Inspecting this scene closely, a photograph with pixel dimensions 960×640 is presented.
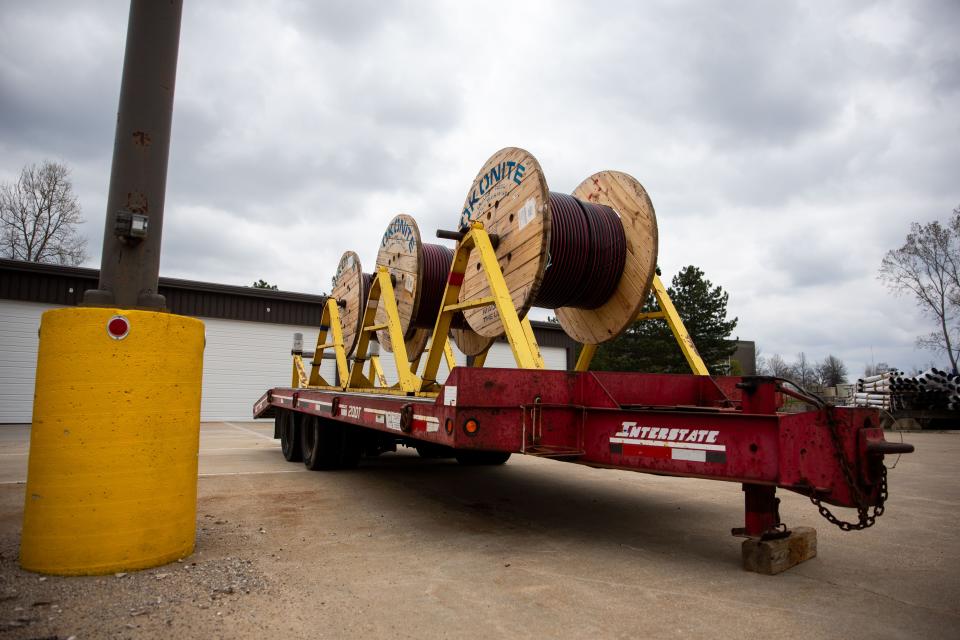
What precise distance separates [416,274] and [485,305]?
7.56 feet

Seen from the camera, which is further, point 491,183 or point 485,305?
point 491,183

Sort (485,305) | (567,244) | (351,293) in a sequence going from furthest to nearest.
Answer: (351,293) < (567,244) < (485,305)

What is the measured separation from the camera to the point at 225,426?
19328 mm

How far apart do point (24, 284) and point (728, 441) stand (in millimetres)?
21286

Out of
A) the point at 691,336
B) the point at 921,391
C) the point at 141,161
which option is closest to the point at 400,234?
the point at 141,161

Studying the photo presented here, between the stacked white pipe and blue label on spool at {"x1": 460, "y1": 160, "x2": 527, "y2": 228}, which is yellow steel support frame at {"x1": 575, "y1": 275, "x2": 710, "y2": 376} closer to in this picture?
blue label on spool at {"x1": 460, "y1": 160, "x2": 527, "y2": 228}

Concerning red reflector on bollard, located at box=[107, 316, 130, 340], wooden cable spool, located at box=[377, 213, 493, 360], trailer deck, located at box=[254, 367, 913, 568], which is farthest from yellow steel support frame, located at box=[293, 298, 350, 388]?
red reflector on bollard, located at box=[107, 316, 130, 340]

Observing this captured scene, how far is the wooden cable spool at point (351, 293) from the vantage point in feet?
31.8

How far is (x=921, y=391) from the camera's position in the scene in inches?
888

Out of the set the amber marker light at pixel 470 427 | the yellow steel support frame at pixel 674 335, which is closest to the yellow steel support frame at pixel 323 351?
the yellow steel support frame at pixel 674 335

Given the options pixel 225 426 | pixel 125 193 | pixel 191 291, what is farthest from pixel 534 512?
pixel 191 291

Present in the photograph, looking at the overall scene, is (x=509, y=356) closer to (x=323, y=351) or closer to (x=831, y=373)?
(x=323, y=351)

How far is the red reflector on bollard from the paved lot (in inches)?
56.4

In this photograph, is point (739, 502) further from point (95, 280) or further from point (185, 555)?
point (95, 280)
